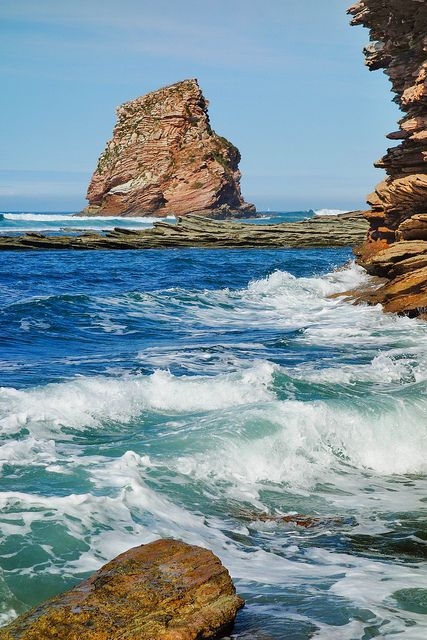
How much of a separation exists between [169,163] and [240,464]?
10793 cm

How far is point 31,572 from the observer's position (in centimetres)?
557

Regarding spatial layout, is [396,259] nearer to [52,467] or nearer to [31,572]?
[52,467]

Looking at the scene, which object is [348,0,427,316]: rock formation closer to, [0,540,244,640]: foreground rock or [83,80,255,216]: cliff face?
[0,540,244,640]: foreground rock

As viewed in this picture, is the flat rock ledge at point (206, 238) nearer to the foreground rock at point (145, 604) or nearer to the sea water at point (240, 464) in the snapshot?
the sea water at point (240, 464)

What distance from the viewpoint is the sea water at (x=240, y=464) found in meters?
5.58

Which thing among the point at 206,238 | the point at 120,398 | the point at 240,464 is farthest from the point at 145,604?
the point at 206,238

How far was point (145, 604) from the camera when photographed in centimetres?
452

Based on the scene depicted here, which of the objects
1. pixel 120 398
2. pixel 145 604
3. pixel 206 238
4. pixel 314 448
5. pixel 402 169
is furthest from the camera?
pixel 206 238

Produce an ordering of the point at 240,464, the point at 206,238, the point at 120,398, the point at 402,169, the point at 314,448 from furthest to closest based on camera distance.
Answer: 1. the point at 206,238
2. the point at 402,169
3. the point at 120,398
4. the point at 314,448
5. the point at 240,464

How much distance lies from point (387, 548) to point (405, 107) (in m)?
23.4

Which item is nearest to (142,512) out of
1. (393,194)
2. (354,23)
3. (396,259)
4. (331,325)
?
(331,325)

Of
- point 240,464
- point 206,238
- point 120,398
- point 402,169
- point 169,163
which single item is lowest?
point 240,464

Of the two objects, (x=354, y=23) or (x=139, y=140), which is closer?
(x=354, y=23)

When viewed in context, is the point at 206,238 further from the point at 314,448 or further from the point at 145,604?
the point at 145,604
